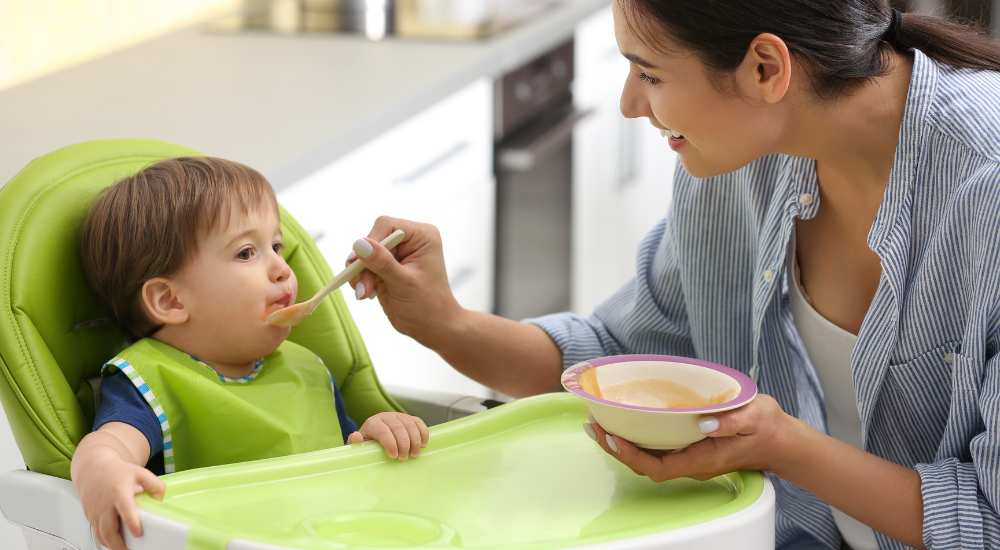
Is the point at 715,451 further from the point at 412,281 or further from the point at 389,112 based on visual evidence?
the point at 389,112

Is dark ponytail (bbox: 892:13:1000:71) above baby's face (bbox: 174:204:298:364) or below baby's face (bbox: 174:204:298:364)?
above

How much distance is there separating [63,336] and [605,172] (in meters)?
2.05

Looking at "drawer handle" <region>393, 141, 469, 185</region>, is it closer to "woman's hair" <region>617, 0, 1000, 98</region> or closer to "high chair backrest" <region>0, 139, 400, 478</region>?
"high chair backrest" <region>0, 139, 400, 478</region>

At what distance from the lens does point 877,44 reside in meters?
1.26

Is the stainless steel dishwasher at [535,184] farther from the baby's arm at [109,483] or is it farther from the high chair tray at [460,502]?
the baby's arm at [109,483]

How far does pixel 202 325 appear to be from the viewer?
122cm

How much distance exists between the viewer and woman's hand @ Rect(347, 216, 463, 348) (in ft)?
4.27

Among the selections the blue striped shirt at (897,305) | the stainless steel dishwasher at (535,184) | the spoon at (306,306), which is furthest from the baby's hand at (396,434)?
the stainless steel dishwasher at (535,184)

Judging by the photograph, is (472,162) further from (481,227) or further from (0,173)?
(0,173)

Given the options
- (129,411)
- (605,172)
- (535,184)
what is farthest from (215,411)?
(605,172)

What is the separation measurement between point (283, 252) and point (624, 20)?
427 mm

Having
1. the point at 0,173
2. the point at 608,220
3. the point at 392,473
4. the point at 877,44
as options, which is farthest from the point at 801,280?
the point at 608,220

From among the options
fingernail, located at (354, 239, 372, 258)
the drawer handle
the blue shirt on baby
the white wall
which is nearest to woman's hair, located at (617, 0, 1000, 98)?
fingernail, located at (354, 239, 372, 258)

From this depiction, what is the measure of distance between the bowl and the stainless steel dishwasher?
1.38 metres
